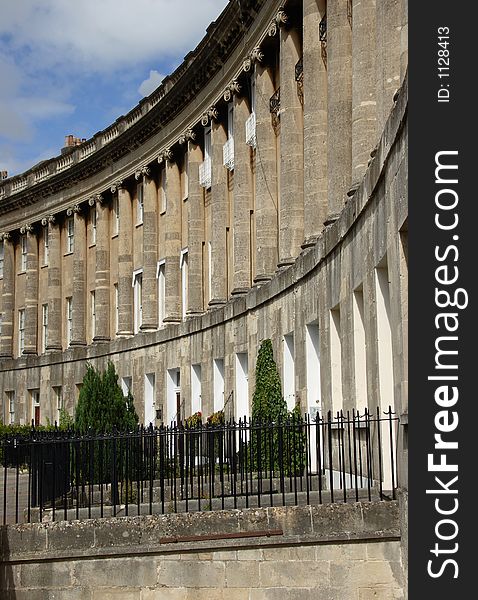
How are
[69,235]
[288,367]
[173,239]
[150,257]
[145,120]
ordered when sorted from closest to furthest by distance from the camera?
[288,367] < [173,239] < [145,120] < [150,257] < [69,235]

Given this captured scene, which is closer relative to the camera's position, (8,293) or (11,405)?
(11,405)

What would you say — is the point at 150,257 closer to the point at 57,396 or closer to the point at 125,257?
the point at 125,257

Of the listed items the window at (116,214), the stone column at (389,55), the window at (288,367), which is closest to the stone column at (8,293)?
the window at (116,214)

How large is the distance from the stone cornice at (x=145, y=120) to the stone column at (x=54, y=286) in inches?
63.3

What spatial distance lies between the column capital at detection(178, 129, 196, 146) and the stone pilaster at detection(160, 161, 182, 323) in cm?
168

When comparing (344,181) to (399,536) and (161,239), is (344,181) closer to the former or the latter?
A: (399,536)

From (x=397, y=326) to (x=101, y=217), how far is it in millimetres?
36559

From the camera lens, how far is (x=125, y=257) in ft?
155

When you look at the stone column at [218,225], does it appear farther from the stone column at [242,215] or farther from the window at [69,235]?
the window at [69,235]

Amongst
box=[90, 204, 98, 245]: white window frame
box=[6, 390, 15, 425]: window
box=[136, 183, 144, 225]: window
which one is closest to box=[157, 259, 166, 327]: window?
box=[136, 183, 144, 225]: window

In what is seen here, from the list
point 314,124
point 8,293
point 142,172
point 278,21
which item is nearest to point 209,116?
point 142,172

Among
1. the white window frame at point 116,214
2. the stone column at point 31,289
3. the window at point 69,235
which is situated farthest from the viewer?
the stone column at point 31,289

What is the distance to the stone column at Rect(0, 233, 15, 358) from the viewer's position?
57875mm

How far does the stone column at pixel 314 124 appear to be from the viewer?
81.8 ft
